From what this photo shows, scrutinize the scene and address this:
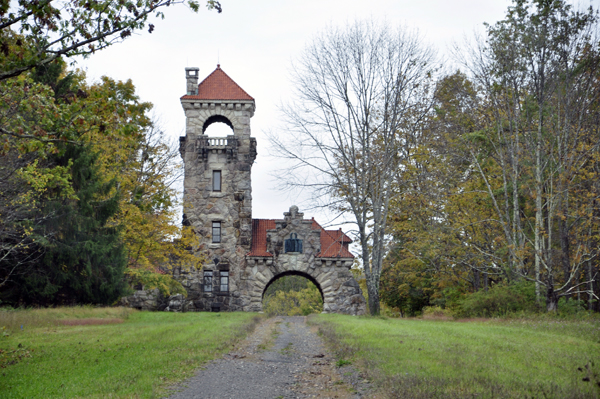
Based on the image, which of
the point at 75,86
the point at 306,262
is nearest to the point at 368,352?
the point at 75,86


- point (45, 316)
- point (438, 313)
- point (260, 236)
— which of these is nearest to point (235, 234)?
point (260, 236)

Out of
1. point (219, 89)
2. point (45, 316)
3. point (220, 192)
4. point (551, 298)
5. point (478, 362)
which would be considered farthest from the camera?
point (219, 89)

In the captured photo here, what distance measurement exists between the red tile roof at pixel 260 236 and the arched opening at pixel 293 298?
847 inches

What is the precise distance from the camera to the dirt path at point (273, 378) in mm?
7336

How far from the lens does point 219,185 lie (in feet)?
113

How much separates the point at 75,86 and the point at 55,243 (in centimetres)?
1265

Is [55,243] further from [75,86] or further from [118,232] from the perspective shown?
[75,86]

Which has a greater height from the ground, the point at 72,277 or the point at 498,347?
the point at 72,277

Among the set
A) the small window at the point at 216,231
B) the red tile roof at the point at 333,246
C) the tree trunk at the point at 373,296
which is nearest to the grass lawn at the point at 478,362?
the tree trunk at the point at 373,296

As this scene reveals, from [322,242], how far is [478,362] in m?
26.9

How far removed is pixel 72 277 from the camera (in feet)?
69.7

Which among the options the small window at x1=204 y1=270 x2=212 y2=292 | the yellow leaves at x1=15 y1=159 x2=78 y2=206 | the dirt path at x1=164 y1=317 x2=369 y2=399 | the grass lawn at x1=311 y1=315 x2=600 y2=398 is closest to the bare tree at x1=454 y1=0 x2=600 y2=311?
the grass lawn at x1=311 y1=315 x2=600 y2=398

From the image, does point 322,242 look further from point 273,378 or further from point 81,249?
point 273,378

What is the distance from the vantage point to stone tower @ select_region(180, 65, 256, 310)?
33.0 m
